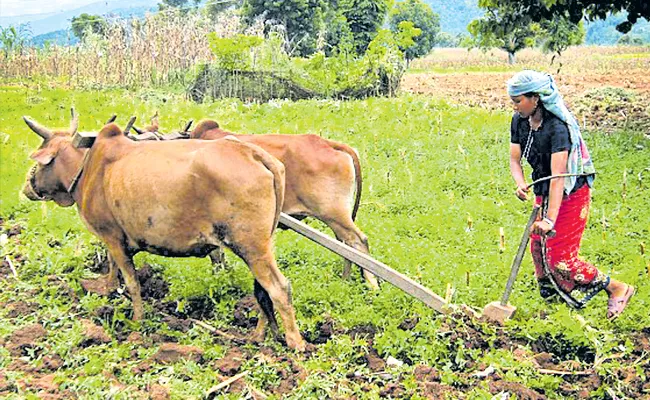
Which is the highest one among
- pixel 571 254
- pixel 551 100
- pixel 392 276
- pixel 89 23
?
pixel 551 100

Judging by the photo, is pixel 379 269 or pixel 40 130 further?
pixel 40 130

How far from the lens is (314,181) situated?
729cm

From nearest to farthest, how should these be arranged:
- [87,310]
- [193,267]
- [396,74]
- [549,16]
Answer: [87,310] → [193,267] → [549,16] → [396,74]

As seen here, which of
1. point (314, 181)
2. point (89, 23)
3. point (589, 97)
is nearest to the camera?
point (314, 181)

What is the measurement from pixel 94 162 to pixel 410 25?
15.6 metres

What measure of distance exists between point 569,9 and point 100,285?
8725mm

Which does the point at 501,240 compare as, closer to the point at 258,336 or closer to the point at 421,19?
the point at 258,336

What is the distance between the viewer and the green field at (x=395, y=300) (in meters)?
5.14

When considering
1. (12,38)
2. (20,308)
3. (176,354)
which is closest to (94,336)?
(176,354)

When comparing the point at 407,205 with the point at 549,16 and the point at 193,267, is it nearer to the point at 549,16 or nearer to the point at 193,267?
the point at 193,267

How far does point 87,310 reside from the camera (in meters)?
6.55

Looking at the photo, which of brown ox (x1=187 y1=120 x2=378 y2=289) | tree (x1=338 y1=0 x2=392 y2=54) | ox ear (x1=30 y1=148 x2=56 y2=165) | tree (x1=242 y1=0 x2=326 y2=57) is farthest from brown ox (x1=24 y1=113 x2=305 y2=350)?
tree (x1=242 y1=0 x2=326 y2=57)

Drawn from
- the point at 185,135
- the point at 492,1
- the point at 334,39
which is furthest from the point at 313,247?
the point at 334,39

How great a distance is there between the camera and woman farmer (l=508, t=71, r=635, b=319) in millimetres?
5613
